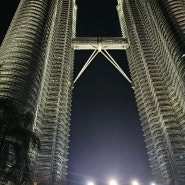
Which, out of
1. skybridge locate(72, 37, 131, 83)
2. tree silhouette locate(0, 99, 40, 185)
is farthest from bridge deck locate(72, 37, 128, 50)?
tree silhouette locate(0, 99, 40, 185)

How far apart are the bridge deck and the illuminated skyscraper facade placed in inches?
239

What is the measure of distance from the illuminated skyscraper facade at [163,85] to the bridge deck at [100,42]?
239 inches

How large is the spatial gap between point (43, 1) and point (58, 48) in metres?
20.6

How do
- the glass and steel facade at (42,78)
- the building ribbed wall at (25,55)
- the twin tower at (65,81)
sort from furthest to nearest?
the twin tower at (65,81) < the glass and steel facade at (42,78) < the building ribbed wall at (25,55)

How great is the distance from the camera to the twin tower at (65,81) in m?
82.4

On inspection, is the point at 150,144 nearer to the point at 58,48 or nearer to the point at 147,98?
the point at 147,98

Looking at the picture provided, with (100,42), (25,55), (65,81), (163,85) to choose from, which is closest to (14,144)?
(25,55)

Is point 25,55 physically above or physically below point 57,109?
above

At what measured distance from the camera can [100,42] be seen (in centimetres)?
13300

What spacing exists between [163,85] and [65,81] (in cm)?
3784

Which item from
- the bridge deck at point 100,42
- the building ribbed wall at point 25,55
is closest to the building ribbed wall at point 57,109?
the bridge deck at point 100,42

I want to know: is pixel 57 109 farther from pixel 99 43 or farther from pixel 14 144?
pixel 14 144

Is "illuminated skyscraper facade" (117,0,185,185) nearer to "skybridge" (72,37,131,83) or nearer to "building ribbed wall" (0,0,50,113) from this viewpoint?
"skybridge" (72,37,131,83)

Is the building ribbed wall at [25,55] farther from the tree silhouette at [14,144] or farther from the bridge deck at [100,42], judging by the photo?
the tree silhouette at [14,144]
